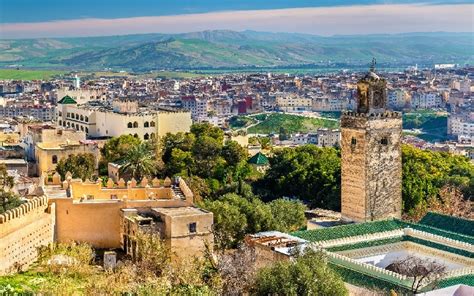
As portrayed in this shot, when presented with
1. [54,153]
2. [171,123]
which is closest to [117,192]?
[54,153]

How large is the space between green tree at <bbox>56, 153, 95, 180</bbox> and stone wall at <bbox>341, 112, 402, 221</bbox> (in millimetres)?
9615

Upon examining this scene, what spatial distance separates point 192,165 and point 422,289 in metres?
14.4

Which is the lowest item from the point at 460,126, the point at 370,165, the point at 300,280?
the point at 460,126

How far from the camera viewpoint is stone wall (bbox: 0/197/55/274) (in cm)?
1666

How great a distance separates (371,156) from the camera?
63.0 feet

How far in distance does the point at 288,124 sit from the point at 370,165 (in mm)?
61049

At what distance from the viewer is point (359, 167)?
19.2 m

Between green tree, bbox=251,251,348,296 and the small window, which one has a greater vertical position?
green tree, bbox=251,251,348,296

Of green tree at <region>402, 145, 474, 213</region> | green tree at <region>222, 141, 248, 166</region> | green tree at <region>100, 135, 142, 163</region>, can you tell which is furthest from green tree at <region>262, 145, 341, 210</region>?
green tree at <region>100, 135, 142, 163</region>

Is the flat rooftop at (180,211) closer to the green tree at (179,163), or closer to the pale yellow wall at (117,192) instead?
the pale yellow wall at (117,192)

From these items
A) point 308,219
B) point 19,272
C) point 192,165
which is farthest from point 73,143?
point 19,272

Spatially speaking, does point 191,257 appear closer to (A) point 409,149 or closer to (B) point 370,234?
(B) point 370,234

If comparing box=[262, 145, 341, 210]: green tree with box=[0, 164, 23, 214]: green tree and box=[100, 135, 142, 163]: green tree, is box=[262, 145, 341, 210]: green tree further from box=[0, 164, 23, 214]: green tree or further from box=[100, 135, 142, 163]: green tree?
box=[0, 164, 23, 214]: green tree

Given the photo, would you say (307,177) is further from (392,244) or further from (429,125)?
(429,125)
